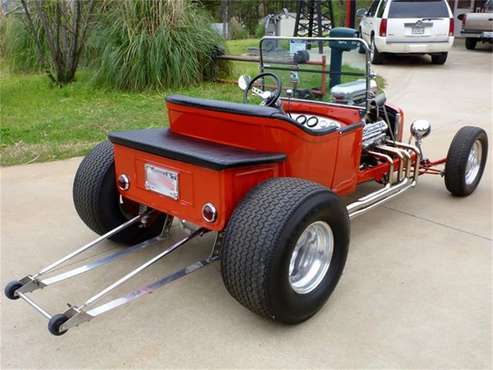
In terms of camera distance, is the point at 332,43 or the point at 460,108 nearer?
the point at 332,43

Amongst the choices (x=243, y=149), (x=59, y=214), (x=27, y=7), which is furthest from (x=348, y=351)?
(x=27, y=7)

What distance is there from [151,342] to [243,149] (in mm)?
1116

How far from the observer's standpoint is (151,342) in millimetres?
2521

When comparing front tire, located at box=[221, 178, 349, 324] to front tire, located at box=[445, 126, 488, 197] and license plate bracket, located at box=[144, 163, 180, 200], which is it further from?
front tire, located at box=[445, 126, 488, 197]

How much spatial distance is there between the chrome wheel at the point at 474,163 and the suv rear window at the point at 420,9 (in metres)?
8.28

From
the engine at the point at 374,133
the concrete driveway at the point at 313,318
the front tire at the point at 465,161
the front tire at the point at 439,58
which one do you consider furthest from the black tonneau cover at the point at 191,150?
the front tire at the point at 439,58

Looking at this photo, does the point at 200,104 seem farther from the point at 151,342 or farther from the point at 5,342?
the point at 5,342

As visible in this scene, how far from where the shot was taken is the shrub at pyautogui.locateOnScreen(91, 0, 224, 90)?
8.32 m

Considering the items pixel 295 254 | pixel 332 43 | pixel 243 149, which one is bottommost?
pixel 295 254

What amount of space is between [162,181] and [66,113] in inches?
199

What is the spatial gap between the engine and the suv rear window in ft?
28.8

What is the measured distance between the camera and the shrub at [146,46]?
832 cm

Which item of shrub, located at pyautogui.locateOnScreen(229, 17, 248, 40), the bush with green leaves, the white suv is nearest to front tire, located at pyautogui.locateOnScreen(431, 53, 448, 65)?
the white suv

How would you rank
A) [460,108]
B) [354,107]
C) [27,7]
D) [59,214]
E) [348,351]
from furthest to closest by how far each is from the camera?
[27,7]
[460,108]
[59,214]
[354,107]
[348,351]
